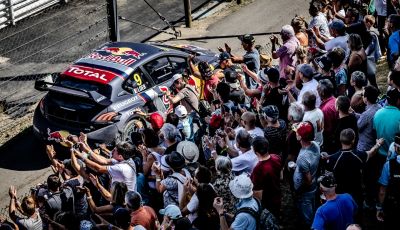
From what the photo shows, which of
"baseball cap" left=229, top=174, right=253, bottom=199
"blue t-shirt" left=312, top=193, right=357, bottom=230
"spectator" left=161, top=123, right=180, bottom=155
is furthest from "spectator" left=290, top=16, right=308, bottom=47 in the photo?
"baseball cap" left=229, top=174, right=253, bottom=199

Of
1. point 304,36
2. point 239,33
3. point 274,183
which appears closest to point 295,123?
point 274,183

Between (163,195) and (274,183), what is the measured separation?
1.39m

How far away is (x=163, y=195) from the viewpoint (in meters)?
8.52

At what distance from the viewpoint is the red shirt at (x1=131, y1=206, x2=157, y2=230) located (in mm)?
7647

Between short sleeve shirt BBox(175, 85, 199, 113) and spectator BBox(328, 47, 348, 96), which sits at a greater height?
spectator BBox(328, 47, 348, 96)

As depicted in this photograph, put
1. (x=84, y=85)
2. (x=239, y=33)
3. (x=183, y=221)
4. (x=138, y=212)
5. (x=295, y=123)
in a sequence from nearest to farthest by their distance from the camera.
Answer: (x=183, y=221), (x=138, y=212), (x=295, y=123), (x=84, y=85), (x=239, y=33)

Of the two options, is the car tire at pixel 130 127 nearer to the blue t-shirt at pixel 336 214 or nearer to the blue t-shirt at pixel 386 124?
the blue t-shirt at pixel 386 124

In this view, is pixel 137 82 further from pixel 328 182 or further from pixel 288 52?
pixel 328 182

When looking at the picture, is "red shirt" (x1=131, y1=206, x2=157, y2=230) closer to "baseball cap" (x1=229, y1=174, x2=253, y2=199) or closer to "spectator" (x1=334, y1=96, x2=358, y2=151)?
"baseball cap" (x1=229, y1=174, x2=253, y2=199)

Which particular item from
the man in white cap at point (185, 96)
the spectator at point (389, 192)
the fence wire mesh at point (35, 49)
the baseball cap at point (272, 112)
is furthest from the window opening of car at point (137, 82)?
the spectator at point (389, 192)

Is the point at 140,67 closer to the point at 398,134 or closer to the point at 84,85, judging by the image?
the point at 84,85

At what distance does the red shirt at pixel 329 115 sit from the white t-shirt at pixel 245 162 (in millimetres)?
1686

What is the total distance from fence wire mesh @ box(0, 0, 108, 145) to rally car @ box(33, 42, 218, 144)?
6.57 feet

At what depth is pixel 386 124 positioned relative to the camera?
886cm
